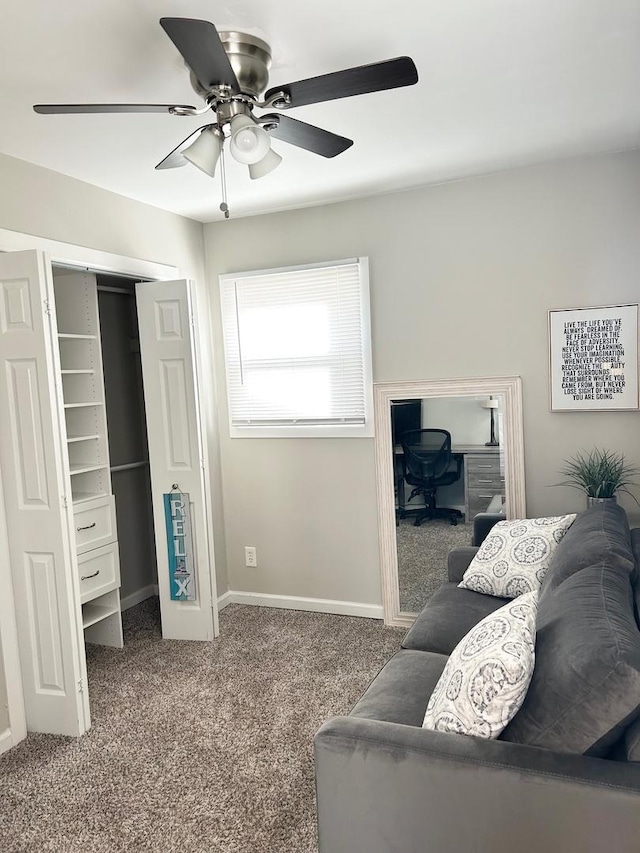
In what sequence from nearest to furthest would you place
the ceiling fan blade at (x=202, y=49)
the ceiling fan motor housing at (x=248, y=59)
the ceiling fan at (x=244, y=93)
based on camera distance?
1. the ceiling fan blade at (x=202, y=49)
2. the ceiling fan at (x=244, y=93)
3. the ceiling fan motor housing at (x=248, y=59)

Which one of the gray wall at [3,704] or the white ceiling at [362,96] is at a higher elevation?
the white ceiling at [362,96]

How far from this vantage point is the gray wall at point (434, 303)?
130 inches

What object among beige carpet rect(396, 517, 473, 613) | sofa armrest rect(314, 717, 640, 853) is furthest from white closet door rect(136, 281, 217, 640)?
sofa armrest rect(314, 717, 640, 853)

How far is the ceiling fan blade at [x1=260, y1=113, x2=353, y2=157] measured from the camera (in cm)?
196

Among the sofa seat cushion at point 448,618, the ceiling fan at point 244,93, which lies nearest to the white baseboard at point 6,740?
the sofa seat cushion at point 448,618

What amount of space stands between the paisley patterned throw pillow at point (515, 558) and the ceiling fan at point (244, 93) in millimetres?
1889

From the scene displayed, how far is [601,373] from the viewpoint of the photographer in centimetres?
331

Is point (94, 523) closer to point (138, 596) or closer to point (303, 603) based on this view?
point (138, 596)

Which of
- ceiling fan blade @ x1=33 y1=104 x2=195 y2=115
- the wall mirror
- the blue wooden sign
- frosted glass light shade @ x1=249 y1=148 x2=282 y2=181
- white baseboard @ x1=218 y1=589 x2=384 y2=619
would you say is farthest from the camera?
white baseboard @ x1=218 y1=589 x2=384 y2=619

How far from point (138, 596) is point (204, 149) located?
11.3ft

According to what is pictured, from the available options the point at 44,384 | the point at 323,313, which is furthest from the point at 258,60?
the point at 323,313

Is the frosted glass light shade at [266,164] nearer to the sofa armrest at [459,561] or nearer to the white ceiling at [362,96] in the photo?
the white ceiling at [362,96]

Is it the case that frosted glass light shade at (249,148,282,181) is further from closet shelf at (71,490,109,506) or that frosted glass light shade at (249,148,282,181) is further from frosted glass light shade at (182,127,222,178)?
closet shelf at (71,490,109,506)

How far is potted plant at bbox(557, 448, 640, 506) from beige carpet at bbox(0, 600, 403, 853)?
1.34 m
